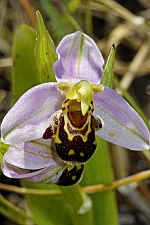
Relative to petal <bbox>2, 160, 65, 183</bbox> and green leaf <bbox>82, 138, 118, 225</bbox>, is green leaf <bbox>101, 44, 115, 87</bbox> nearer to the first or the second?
petal <bbox>2, 160, 65, 183</bbox>

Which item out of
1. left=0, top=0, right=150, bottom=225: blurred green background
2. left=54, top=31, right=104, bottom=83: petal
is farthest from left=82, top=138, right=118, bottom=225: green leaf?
left=54, top=31, right=104, bottom=83: petal

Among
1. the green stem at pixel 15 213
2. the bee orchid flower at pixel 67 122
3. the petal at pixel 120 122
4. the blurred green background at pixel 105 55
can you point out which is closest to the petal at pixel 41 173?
the bee orchid flower at pixel 67 122

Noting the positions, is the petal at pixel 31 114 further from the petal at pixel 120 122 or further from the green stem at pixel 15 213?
the green stem at pixel 15 213

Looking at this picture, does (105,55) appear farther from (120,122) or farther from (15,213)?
(120,122)

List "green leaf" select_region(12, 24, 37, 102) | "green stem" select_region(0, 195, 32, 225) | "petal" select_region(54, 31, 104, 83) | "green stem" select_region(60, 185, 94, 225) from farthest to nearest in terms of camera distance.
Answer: "green stem" select_region(0, 195, 32, 225) < "green leaf" select_region(12, 24, 37, 102) < "green stem" select_region(60, 185, 94, 225) < "petal" select_region(54, 31, 104, 83)

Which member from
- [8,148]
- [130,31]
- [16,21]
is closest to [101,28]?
[130,31]

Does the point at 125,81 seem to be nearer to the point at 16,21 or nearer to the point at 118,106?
the point at 16,21
